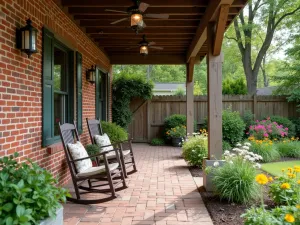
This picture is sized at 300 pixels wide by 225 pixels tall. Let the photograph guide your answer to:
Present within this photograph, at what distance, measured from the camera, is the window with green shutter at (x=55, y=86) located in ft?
12.6

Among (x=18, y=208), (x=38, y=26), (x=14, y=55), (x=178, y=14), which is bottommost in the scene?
(x=18, y=208)

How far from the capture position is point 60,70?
15.7ft

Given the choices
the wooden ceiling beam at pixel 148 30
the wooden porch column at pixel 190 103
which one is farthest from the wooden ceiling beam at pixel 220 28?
the wooden porch column at pixel 190 103

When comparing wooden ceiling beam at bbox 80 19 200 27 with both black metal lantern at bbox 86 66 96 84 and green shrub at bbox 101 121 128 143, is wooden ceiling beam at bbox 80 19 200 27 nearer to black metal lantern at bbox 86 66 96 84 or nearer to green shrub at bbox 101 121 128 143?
black metal lantern at bbox 86 66 96 84

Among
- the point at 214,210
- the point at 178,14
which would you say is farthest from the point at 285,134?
the point at 214,210

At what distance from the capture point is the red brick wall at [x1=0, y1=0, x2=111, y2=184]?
283 cm

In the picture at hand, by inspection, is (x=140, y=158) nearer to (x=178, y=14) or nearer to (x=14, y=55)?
(x=178, y=14)

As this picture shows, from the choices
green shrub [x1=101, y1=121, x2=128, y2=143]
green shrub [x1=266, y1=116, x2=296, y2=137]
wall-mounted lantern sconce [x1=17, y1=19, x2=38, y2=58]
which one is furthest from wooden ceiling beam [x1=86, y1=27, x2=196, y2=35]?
green shrub [x1=266, y1=116, x2=296, y2=137]

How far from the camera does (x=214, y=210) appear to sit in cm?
345

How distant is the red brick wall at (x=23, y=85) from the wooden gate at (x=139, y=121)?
6017mm

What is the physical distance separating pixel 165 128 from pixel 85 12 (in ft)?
19.7

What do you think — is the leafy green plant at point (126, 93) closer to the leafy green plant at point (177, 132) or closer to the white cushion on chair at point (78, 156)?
the leafy green plant at point (177, 132)

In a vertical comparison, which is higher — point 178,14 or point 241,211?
point 178,14

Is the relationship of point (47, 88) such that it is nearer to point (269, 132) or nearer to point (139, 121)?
point (269, 132)
